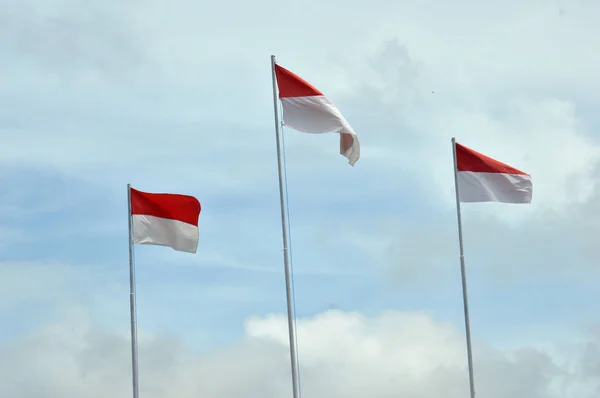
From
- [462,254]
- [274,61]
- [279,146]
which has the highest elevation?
[274,61]

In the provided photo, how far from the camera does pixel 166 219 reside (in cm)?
5247

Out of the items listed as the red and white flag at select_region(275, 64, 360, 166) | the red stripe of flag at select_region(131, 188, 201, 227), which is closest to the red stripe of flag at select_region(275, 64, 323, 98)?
the red and white flag at select_region(275, 64, 360, 166)

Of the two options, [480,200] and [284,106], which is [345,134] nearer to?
[284,106]

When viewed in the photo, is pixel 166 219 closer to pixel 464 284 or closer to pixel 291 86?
pixel 291 86

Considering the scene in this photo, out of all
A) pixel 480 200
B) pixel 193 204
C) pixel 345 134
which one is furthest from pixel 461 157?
pixel 193 204

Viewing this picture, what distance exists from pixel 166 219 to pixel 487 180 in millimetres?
15293

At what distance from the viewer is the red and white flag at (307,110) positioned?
51.7 meters

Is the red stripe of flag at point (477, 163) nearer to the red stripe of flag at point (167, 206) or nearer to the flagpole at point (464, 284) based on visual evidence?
the flagpole at point (464, 284)

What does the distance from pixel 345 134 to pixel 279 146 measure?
2920mm

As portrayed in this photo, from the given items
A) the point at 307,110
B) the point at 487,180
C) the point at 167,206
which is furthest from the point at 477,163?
the point at 167,206

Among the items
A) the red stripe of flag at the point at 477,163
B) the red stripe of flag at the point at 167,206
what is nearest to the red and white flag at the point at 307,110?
the red stripe of flag at the point at 167,206

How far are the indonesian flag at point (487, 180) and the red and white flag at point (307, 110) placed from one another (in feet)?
31.5

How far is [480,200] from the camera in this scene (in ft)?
197

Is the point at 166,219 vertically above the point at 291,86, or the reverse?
the point at 291,86
